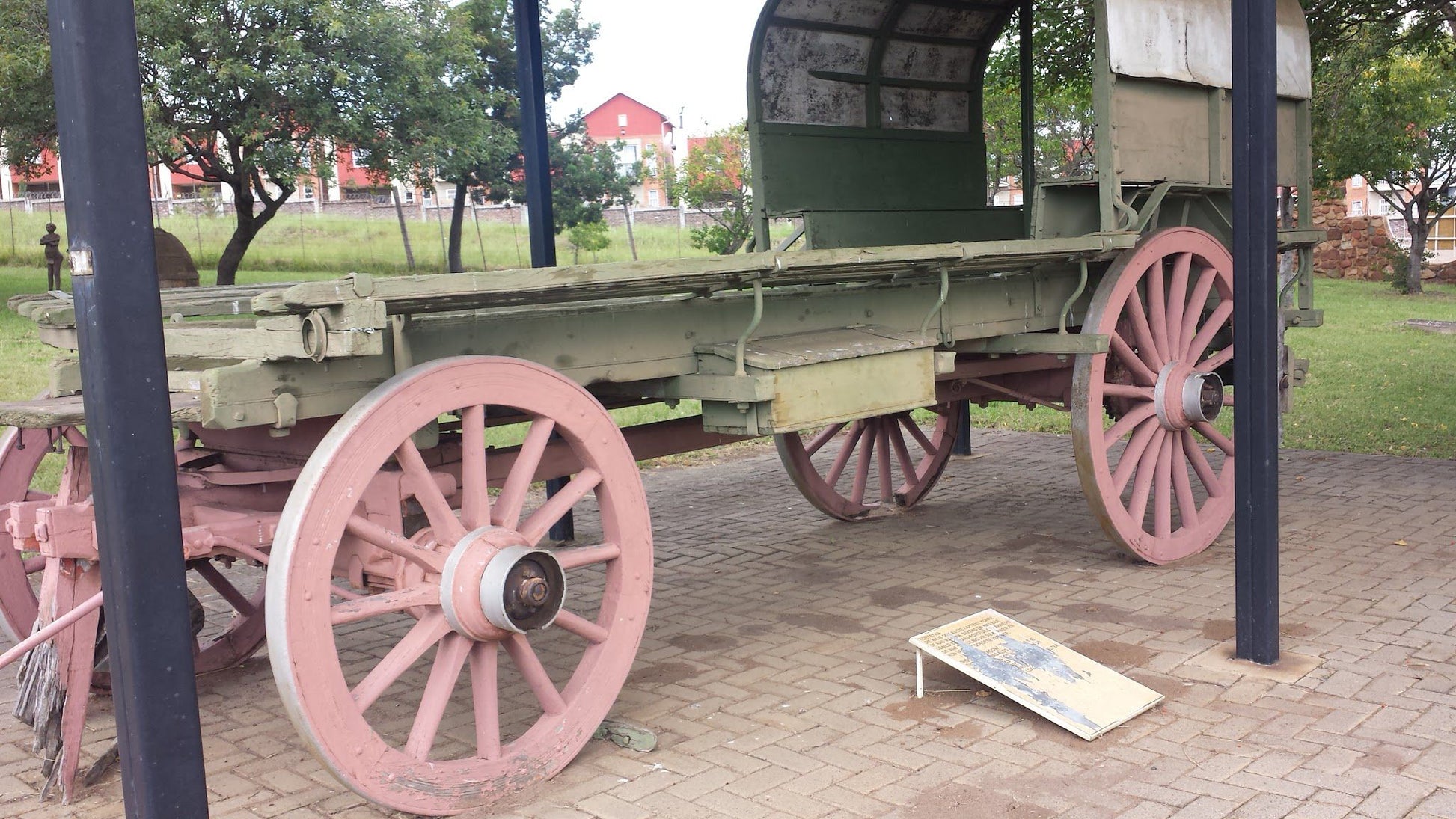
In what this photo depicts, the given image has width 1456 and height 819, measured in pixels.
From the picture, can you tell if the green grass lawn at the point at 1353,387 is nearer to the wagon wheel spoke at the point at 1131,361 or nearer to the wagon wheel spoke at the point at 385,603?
the wagon wheel spoke at the point at 1131,361

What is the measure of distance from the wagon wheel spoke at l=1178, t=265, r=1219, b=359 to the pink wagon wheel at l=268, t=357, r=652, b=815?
3.17 m

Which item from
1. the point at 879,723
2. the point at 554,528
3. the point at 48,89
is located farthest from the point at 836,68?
the point at 48,89

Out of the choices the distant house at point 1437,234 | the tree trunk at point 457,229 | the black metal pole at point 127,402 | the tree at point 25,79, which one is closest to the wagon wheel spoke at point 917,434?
the black metal pole at point 127,402

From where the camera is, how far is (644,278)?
3639 millimetres

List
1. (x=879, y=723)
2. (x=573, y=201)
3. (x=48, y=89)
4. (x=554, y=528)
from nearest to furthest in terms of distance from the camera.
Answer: (x=879, y=723)
(x=554, y=528)
(x=48, y=89)
(x=573, y=201)

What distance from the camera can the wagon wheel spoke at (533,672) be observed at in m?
3.62

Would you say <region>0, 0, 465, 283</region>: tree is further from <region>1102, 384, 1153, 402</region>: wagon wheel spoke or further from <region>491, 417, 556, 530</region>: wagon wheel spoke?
<region>491, 417, 556, 530</region>: wagon wheel spoke

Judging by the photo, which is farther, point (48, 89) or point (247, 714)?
point (48, 89)

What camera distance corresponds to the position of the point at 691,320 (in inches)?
167

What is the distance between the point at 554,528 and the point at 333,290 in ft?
13.1

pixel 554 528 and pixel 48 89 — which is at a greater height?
pixel 48 89

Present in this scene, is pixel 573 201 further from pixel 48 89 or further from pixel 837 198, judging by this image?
pixel 837 198

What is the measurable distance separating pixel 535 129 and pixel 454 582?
12.1ft

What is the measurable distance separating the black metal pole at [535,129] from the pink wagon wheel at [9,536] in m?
2.63
